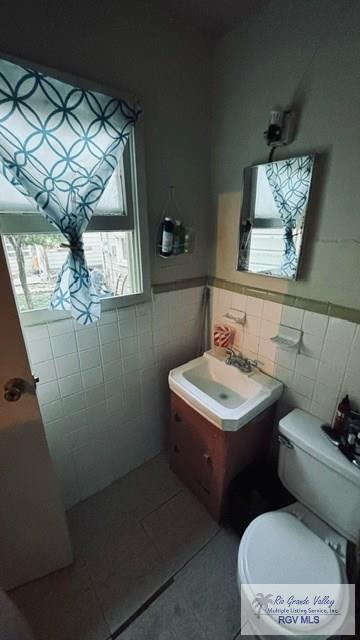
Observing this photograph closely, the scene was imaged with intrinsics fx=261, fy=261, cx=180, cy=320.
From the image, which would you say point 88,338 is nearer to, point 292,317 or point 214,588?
point 292,317

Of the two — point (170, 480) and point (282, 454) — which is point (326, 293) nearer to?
point (282, 454)

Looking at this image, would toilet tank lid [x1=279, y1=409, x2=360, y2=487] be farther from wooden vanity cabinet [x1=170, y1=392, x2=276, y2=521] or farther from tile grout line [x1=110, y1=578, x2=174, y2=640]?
tile grout line [x1=110, y1=578, x2=174, y2=640]

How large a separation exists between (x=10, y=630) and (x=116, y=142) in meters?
1.62

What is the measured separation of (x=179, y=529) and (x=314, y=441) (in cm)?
89

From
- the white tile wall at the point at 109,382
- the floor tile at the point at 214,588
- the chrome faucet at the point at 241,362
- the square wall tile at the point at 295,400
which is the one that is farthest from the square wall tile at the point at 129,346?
the floor tile at the point at 214,588

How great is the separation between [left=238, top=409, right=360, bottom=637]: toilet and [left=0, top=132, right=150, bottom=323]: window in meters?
1.08

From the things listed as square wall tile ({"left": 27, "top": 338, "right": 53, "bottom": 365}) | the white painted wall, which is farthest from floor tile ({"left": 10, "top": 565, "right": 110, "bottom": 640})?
the white painted wall

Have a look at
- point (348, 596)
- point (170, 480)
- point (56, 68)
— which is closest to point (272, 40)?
point (56, 68)

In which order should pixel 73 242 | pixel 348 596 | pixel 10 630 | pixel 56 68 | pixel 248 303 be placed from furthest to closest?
1. pixel 248 303
2. pixel 73 242
3. pixel 56 68
4. pixel 348 596
5. pixel 10 630

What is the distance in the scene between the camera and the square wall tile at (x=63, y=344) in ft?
4.02

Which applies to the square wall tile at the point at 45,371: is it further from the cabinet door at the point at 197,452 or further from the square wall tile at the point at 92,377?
the cabinet door at the point at 197,452

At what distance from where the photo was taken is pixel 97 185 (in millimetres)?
1074

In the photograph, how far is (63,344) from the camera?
49.1 inches

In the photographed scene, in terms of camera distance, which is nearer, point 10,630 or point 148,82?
point 10,630
